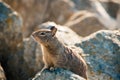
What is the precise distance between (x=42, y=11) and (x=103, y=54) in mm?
13626

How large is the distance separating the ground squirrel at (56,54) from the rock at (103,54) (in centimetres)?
69

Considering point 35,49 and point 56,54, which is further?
point 35,49

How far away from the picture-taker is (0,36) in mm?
10914

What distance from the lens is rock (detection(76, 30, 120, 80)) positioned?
8883mm

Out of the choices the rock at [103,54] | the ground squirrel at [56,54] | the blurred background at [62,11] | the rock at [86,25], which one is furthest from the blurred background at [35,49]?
the blurred background at [62,11]

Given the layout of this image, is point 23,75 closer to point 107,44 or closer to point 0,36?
point 0,36

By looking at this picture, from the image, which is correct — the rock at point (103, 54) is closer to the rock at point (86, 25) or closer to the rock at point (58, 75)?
the rock at point (58, 75)

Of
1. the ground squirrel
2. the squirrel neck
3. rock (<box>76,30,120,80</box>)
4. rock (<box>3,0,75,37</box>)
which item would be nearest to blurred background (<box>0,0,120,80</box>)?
rock (<box>76,30,120,80</box>)

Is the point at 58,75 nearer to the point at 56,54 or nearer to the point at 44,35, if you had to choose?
the point at 56,54

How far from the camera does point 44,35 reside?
801cm

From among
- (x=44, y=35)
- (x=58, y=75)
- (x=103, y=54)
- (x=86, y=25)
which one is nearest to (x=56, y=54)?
(x=44, y=35)

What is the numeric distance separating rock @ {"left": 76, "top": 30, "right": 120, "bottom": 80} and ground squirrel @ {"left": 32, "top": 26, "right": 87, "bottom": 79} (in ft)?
2.26

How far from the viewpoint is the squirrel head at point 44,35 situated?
7.93m

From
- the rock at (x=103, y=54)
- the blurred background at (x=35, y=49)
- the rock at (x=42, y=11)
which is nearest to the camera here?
the rock at (x=103, y=54)
